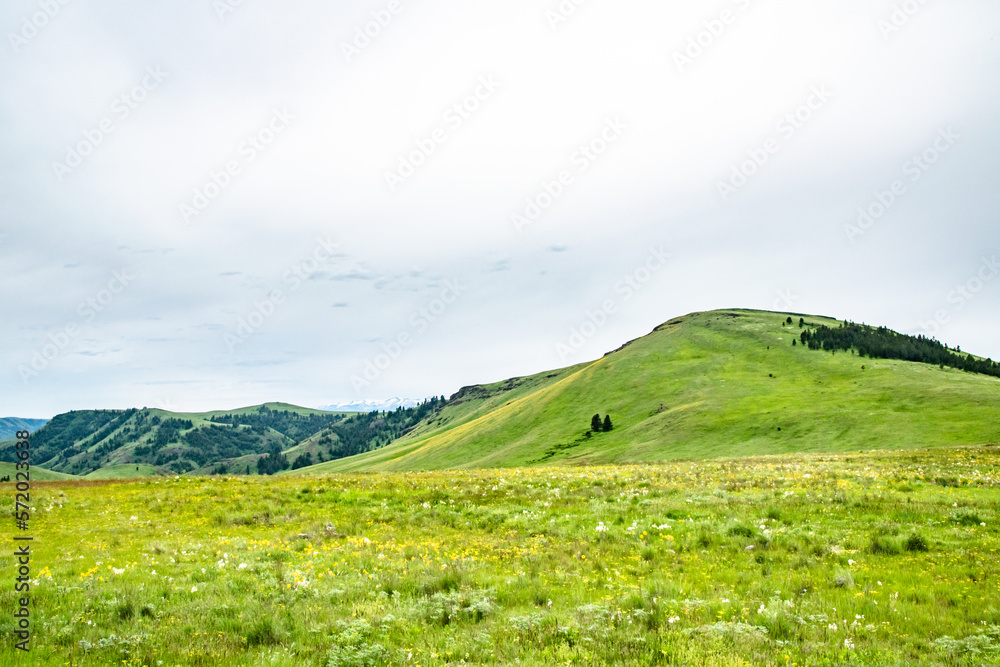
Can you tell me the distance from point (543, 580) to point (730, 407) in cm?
8898

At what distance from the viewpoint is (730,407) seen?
91.1 m

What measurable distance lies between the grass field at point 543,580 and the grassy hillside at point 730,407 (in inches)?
2126

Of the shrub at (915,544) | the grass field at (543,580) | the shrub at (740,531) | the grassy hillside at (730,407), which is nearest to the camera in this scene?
the grass field at (543,580)

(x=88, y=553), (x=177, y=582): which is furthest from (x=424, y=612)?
(x=88, y=553)

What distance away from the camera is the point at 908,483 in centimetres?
2244

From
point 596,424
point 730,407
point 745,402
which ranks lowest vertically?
point 596,424

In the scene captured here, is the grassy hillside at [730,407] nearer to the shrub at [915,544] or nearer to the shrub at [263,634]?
the shrub at [915,544]

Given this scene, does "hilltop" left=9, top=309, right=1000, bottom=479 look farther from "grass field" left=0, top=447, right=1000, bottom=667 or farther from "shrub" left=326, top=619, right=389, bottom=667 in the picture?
"shrub" left=326, top=619, right=389, bottom=667

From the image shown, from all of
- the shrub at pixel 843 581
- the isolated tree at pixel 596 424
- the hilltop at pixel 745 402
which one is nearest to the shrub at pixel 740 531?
the shrub at pixel 843 581

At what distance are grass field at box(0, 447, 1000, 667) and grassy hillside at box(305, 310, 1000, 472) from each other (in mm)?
54011

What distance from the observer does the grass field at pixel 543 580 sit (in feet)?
26.9

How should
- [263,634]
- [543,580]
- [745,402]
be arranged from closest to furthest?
[263,634]
[543,580]
[745,402]

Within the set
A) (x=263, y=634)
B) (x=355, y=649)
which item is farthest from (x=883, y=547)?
(x=263, y=634)

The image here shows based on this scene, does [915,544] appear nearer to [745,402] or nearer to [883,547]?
[883,547]
